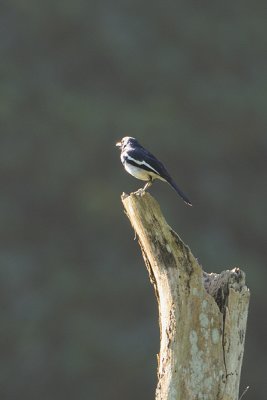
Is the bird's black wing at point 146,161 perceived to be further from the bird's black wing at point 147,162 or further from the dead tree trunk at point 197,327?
the dead tree trunk at point 197,327

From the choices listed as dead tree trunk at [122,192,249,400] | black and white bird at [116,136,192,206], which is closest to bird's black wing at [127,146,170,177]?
black and white bird at [116,136,192,206]

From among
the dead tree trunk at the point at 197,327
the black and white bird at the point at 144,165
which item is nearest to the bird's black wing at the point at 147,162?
the black and white bird at the point at 144,165

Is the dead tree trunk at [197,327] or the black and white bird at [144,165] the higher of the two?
the black and white bird at [144,165]

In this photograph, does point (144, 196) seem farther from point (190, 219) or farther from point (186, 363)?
point (190, 219)

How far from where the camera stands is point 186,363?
191 inches

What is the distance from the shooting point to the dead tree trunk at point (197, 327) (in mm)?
4832

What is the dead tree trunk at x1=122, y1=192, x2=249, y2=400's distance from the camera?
190 inches

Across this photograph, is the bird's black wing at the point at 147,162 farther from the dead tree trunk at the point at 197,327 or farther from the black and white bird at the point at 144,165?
the dead tree trunk at the point at 197,327

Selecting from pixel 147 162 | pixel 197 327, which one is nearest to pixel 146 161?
pixel 147 162

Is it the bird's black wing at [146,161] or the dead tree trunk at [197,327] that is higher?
the bird's black wing at [146,161]

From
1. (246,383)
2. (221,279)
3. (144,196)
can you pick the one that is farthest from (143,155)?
(246,383)

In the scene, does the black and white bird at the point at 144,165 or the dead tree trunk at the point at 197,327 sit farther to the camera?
the black and white bird at the point at 144,165

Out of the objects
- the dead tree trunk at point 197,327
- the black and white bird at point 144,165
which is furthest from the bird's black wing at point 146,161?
the dead tree trunk at point 197,327

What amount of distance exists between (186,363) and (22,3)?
14.7 m
